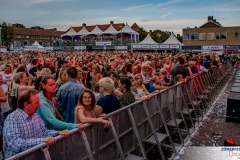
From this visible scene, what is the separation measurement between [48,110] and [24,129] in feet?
2.07

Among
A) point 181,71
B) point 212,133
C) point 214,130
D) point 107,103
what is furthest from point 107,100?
point 181,71

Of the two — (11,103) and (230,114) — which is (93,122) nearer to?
(11,103)

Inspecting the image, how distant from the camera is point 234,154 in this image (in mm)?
4594

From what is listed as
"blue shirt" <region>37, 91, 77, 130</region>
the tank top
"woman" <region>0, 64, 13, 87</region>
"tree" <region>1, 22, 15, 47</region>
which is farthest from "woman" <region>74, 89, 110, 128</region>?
"tree" <region>1, 22, 15, 47</region>

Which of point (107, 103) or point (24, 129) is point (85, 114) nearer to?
point (107, 103)

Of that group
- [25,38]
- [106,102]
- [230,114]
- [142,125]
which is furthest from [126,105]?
[25,38]

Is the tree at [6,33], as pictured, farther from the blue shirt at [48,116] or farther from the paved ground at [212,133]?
the blue shirt at [48,116]

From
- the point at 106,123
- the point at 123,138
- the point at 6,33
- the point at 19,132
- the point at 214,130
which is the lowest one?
the point at 214,130

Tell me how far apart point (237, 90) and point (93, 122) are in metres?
8.07

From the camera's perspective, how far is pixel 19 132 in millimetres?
2760

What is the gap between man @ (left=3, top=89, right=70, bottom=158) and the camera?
2656mm

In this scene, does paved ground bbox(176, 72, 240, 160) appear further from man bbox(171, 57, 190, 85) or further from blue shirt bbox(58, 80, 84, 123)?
blue shirt bbox(58, 80, 84, 123)

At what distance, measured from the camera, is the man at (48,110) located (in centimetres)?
324

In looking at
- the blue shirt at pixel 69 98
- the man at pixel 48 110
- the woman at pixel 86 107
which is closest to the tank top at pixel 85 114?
the woman at pixel 86 107
